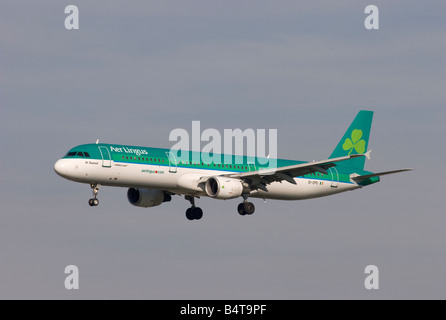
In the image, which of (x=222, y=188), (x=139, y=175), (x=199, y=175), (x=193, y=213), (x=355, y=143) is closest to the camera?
(x=139, y=175)

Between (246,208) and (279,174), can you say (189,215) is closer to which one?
(246,208)

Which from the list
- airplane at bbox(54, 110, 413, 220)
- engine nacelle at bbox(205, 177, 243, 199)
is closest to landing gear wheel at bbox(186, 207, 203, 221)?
airplane at bbox(54, 110, 413, 220)

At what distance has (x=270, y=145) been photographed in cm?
8088

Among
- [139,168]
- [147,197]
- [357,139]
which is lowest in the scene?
[147,197]

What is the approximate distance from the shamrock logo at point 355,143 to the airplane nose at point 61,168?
27.5m

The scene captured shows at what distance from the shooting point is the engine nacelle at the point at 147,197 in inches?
3098

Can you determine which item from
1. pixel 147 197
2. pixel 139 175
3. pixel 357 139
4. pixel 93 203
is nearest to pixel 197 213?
pixel 147 197

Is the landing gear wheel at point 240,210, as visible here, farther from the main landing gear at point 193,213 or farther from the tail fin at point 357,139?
the tail fin at point 357,139

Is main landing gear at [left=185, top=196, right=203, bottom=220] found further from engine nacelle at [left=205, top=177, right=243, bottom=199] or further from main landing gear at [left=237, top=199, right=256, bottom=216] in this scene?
engine nacelle at [left=205, top=177, right=243, bottom=199]

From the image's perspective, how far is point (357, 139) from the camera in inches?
3450

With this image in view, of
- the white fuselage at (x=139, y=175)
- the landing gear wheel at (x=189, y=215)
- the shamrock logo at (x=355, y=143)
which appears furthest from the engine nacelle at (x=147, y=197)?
the shamrock logo at (x=355, y=143)

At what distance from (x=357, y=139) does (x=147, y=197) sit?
67.6 ft

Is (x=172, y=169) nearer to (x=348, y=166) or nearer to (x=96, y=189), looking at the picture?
(x=96, y=189)

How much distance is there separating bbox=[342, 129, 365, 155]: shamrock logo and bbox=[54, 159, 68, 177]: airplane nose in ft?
90.3
